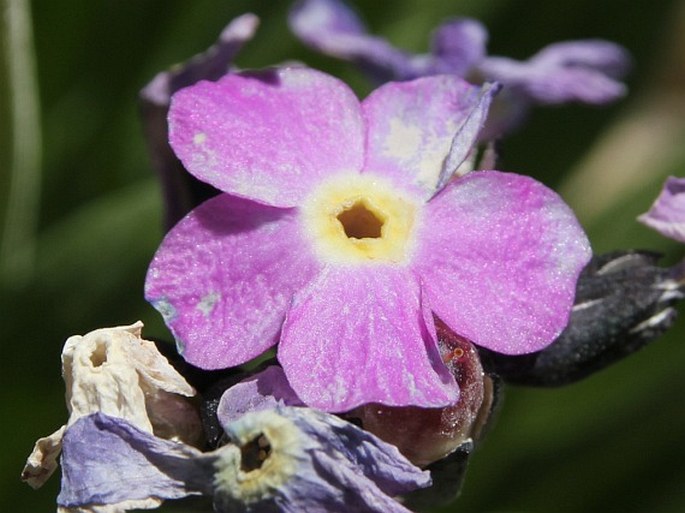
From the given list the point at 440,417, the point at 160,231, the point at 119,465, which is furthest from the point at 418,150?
the point at 160,231

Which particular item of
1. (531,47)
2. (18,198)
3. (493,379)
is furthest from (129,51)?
(493,379)

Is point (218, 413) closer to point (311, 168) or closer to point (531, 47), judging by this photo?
point (311, 168)

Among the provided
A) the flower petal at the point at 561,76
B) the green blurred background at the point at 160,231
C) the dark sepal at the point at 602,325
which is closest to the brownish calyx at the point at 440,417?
the dark sepal at the point at 602,325

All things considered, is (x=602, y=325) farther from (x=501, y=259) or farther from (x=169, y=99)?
(x=169, y=99)

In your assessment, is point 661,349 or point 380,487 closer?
point 380,487

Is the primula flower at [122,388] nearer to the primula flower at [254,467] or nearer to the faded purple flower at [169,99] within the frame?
the primula flower at [254,467]

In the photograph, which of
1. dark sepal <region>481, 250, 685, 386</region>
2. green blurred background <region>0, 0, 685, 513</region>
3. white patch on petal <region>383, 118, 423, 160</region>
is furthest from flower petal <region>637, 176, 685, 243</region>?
green blurred background <region>0, 0, 685, 513</region>

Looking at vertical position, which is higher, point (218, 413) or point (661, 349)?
point (218, 413)
